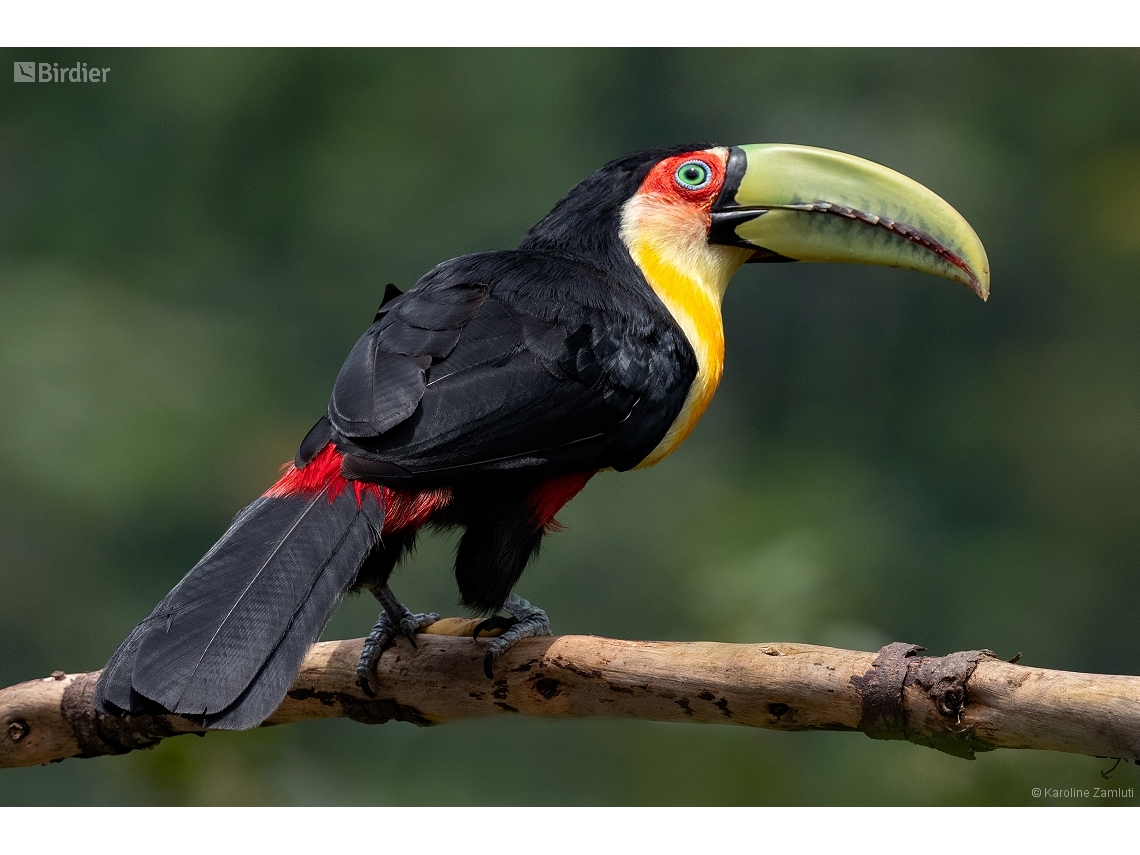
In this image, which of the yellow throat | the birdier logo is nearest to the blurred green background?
the birdier logo

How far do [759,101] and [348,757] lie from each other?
378 cm

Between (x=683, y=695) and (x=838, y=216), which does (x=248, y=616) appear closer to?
(x=683, y=695)

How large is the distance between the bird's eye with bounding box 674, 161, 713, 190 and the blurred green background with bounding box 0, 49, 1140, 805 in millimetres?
2219

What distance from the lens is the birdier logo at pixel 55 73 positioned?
19.4ft

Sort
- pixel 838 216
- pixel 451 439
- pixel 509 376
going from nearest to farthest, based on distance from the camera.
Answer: pixel 451 439, pixel 509 376, pixel 838 216

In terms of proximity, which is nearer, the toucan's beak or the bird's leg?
the bird's leg

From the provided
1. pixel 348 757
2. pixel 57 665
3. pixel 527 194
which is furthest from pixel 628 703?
pixel 527 194

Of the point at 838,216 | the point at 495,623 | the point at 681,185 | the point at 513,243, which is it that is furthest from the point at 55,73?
the point at 495,623

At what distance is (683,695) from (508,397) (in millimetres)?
656

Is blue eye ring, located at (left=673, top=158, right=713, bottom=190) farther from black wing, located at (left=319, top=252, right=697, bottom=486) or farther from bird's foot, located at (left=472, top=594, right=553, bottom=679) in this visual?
bird's foot, located at (left=472, top=594, right=553, bottom=679)

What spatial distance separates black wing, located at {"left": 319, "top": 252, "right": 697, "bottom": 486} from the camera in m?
2.44

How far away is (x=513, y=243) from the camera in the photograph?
22.3 ft

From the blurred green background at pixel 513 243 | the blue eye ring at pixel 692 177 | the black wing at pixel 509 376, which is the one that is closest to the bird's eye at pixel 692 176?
the blue eye ring at pixel 692 177

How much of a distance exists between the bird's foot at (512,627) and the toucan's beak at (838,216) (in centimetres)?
97
